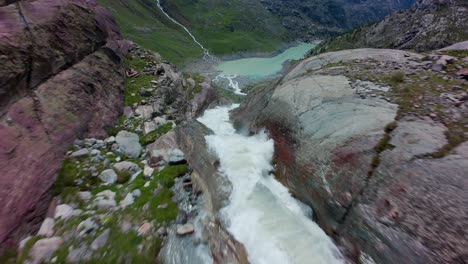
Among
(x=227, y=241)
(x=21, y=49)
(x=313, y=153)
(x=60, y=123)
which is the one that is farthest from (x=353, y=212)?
(x=21, y=49)

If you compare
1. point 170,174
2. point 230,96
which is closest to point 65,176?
point 170,174

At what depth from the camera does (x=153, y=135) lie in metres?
19.2

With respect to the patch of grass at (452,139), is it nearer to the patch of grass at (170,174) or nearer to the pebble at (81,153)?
the patch of grass at (170,174)

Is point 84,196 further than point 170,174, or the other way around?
point 170,174

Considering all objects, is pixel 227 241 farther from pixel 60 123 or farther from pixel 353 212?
pixel 60 123

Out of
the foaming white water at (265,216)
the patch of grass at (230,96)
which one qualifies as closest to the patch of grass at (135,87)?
the foaming white water at (265,216)

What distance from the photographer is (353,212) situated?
11328 mm

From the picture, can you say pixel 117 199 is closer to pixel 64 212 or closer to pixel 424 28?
pixel 64 212

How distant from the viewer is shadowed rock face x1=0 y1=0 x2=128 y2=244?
1111 centimetres

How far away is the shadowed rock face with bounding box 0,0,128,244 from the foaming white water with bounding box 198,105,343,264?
29.7ft

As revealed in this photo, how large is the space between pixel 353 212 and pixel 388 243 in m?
1.87

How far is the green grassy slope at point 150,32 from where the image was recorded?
137 meters

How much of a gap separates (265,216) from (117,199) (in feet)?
25.7

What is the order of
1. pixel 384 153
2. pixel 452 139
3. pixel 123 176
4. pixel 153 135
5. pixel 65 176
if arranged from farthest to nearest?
pixel 153 135, pixel 123 176, pixel 65 176, pixel 384 153, pixel 452 139
